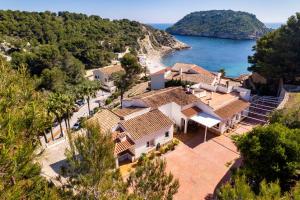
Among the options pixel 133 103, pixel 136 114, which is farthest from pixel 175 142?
pixel 133 103

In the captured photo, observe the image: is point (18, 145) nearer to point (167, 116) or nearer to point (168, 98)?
point (167, 116)

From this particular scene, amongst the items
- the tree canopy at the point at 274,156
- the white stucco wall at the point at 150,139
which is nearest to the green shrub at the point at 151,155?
the white stucco wall at the point at 150,139

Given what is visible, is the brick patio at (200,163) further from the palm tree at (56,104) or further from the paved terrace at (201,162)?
the palm tree at (56,104)

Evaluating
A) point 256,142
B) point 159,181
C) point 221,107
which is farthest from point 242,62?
point 159,181

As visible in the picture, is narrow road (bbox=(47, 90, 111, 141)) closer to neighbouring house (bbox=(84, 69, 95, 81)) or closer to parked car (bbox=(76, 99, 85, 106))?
parked car (bbox=(76, 99, 85, 106))

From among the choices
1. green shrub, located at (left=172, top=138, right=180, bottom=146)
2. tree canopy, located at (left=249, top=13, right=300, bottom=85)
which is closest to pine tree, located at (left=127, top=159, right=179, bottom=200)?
green shrub, located at (left=172, top=138, right=180, bottom=146)

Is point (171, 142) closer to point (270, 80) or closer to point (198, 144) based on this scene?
point (198, 144)
